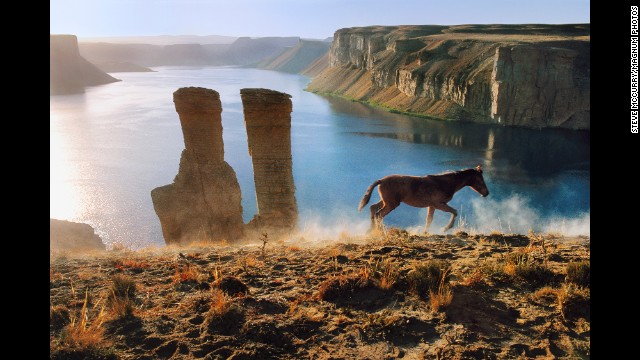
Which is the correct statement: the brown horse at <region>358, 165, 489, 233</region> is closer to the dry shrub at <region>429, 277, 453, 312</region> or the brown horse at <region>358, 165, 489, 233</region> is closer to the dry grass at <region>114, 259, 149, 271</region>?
the dry shrub at <region>429, 277, 453, 312</region>

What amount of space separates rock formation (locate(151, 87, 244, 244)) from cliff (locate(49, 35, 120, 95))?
389 ft

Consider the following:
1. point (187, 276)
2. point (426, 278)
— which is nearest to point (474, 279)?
point (426, 278)

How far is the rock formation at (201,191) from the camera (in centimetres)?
1575

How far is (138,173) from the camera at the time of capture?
3697 cm

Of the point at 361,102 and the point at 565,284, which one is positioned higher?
the point at 361,102

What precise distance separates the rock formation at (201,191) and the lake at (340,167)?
3138 millimetres

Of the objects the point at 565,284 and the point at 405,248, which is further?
the point at 405,248

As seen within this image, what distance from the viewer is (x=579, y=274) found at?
19.6ft

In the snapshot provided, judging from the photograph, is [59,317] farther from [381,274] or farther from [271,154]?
[271,154]

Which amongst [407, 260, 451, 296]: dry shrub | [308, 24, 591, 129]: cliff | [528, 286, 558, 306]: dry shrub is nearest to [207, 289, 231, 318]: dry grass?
[407, 260, 451, 296]: dry shrub

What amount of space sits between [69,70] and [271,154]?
137 meters

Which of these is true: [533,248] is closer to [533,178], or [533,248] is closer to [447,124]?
[533,178]

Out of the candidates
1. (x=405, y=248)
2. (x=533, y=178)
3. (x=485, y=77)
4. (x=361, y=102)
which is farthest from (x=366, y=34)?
(x=405, y=248)
